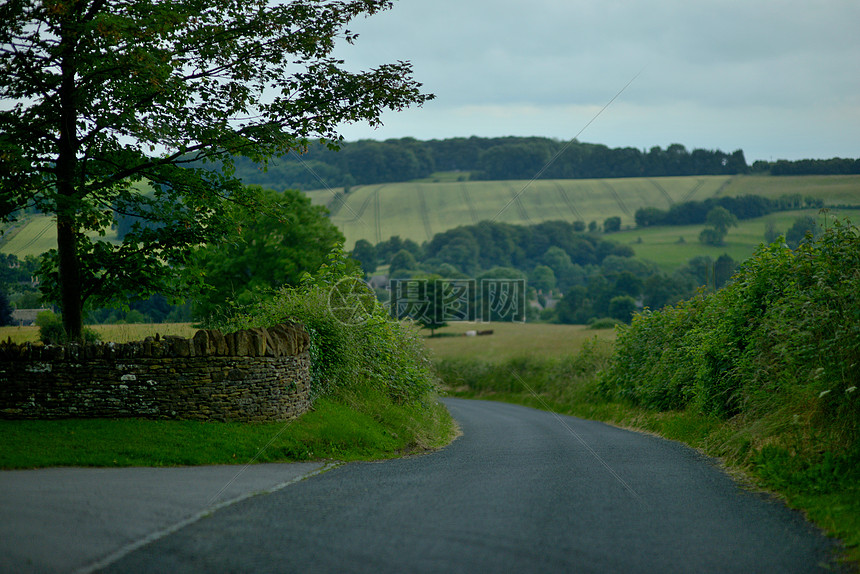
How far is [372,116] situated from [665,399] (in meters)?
11.1

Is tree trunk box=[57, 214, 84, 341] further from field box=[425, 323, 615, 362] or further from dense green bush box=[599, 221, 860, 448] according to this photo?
field box=[425, 323, 615, 362]

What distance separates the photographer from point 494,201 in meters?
113

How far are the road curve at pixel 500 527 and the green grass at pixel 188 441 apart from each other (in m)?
1.59

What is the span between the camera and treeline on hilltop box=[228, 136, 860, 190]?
353 feet

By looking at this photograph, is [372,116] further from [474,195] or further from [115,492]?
[474,195]

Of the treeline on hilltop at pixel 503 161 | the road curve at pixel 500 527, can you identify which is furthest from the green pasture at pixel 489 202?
the road curve at pixel 500 527

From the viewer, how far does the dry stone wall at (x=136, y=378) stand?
436 inches

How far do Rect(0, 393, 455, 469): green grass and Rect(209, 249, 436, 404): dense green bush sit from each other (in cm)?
150

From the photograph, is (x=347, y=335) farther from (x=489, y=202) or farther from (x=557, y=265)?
(x=489, y=202)

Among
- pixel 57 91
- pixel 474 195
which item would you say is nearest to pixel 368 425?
pixel 57 91

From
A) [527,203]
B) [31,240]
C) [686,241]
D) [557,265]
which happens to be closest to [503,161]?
[527,203]

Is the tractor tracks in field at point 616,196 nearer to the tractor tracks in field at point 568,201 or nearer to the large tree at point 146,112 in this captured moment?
the tractor tracks in field at point 568,201

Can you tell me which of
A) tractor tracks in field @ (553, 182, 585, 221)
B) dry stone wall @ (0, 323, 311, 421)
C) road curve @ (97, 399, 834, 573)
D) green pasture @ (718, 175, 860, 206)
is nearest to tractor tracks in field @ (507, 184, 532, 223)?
tractor tracks in field @ (553, 182, 585, 221)

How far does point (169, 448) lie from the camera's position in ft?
33.7
